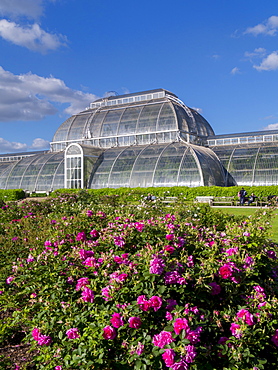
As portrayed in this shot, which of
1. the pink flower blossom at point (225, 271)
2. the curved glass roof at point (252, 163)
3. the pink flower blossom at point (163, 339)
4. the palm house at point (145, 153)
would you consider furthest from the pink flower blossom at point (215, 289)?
the curved glass roof at point (252, 163)

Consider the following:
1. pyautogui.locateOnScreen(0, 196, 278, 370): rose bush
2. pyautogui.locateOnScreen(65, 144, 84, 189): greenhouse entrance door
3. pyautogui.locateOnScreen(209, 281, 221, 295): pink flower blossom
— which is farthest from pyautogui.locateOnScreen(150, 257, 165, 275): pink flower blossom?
pyautogui.locateOnScreen(65, 144, 84, 189): greenhouse entrance door

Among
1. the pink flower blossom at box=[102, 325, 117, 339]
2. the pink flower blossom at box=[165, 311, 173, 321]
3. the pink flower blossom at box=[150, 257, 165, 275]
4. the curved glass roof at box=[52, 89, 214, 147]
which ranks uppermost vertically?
the curved glass roof at box=[52, 89, 214, 147]

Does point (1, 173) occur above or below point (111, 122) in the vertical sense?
below

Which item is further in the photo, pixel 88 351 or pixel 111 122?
pixel 111 122

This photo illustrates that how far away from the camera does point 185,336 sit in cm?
405

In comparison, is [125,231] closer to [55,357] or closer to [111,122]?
[55,357]

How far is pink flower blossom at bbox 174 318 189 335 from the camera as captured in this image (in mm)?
4077

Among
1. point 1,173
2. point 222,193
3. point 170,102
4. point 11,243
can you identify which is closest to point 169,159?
point 222,193

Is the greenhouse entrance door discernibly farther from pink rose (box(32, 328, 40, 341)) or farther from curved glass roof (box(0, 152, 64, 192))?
pink rose (box(32, 328, 40, 341))

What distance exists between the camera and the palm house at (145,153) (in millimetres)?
36625

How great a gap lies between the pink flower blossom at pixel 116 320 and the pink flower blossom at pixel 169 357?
0.70m

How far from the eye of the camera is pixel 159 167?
37125mm

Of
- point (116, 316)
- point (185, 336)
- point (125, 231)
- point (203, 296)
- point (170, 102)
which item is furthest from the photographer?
point (170, 102)

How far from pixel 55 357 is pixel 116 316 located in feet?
2.95
